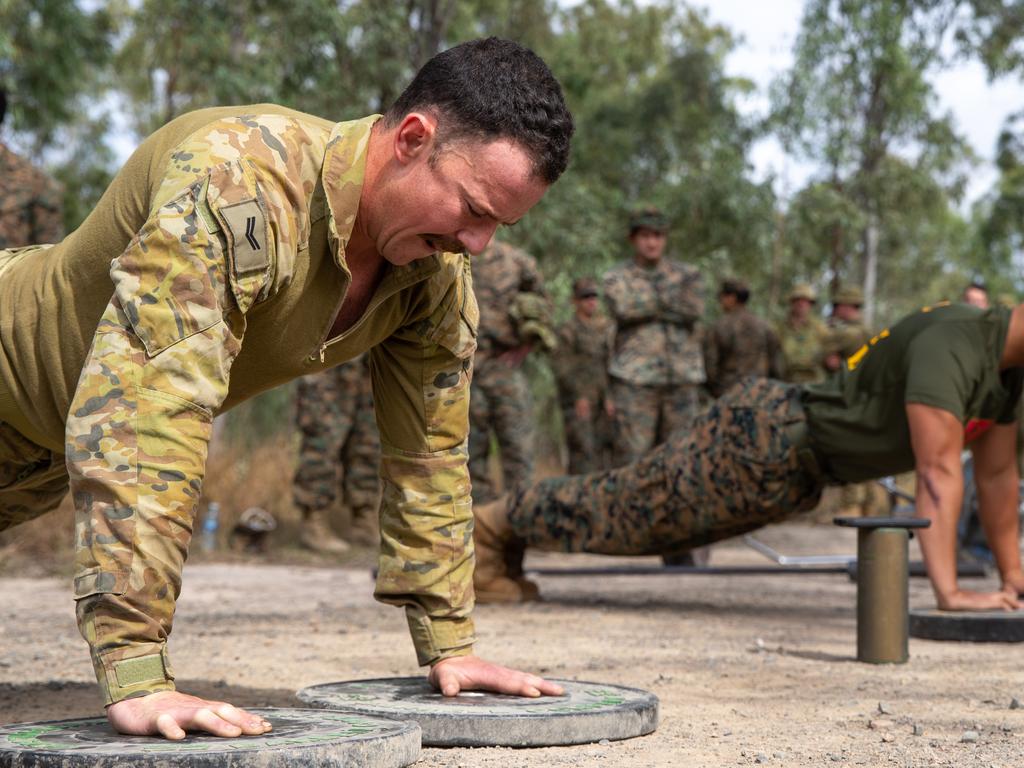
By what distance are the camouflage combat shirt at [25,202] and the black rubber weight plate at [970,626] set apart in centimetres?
409

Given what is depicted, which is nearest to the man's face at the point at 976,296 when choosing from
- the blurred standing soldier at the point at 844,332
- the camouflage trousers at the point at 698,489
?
the blurred standing soldier at the point at 844,332

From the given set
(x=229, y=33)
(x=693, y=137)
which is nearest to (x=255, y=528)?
(x=229, y=33)

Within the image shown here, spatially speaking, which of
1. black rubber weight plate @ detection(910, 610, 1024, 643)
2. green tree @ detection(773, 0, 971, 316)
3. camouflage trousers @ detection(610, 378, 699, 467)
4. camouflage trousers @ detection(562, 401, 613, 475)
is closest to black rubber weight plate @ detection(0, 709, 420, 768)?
black rubber weight plate @ detection(910, 610, 1024, 643)

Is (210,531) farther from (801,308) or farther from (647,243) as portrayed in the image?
(801,308)

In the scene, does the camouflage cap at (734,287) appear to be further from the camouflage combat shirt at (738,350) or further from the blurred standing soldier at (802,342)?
the blurred standing soldier at (802,342)

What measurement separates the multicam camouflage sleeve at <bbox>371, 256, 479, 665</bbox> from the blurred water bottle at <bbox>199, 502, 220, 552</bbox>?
5.24 metres

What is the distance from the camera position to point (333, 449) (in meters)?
7.78

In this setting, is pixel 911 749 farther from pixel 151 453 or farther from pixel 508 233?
pixel 508 233

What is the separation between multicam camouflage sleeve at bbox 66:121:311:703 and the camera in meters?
1.89

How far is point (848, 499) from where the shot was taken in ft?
33.7

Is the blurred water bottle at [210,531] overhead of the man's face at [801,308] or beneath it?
beneath

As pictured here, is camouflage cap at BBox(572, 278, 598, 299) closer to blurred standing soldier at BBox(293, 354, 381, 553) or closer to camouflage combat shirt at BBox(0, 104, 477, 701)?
blurred standing soldier at BBox(293, 354, 381, 553)

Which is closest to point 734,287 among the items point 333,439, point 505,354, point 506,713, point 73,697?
point 505,354

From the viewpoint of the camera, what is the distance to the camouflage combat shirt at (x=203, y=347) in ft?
6.26
